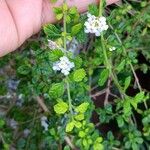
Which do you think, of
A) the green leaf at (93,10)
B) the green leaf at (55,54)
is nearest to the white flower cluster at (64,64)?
the green leaf at (55,54)

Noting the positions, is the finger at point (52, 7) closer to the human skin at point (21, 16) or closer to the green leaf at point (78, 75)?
the human skin at point (21, 16)

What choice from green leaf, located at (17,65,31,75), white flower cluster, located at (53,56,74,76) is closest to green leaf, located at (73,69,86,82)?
white flower cluster, located at (53,56,74,76)

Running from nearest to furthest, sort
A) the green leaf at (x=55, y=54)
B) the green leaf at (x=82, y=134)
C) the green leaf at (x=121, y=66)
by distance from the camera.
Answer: the green leaf at (x=55, y=54) → the green leaf at (x=82, y=134) → the green leaf at (x=121, y=66)

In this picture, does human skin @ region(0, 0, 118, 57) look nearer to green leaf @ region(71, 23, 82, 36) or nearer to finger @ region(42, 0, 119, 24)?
finger @ region(42, 0, 119, 24)

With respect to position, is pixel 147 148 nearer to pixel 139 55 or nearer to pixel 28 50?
pixel 139 55

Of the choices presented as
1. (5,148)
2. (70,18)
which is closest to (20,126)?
(5,148)
